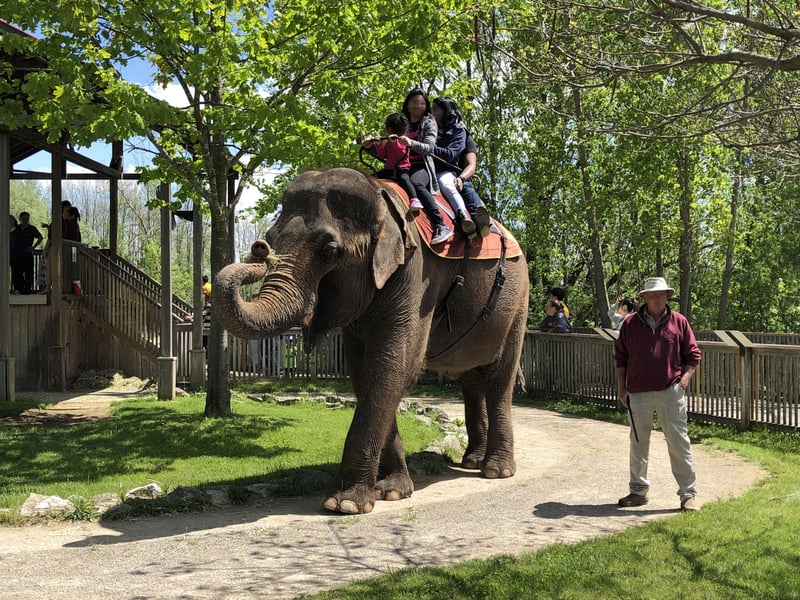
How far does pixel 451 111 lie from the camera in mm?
8883

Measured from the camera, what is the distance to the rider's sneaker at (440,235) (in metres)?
8.03

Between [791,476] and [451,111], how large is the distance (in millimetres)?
5043

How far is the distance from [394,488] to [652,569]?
2932 millimetres

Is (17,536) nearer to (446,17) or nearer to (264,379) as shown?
(446,17)

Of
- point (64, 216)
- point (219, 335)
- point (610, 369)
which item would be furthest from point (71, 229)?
point (610, 369)

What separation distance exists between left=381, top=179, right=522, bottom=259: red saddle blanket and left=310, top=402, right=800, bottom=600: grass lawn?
10.1 feet

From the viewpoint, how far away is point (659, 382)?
7.38 meters

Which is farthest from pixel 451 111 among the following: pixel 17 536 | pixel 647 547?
pixel 17 536

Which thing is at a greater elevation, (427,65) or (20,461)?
(427,65)

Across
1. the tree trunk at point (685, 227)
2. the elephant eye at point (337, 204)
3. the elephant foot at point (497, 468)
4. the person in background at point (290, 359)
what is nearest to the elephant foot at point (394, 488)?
Result: the elephant foot at point (497, 468)

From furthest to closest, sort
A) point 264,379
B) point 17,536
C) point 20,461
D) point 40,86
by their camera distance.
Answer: point 264,379, point 40,86, point 20,461, point 17,536

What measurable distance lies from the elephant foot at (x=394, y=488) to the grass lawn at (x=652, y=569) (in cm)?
216

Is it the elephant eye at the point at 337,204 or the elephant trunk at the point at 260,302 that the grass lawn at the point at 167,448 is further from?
the elephant eye at the point at 337,204

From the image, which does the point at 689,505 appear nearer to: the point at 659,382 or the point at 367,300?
the point at 659,382
